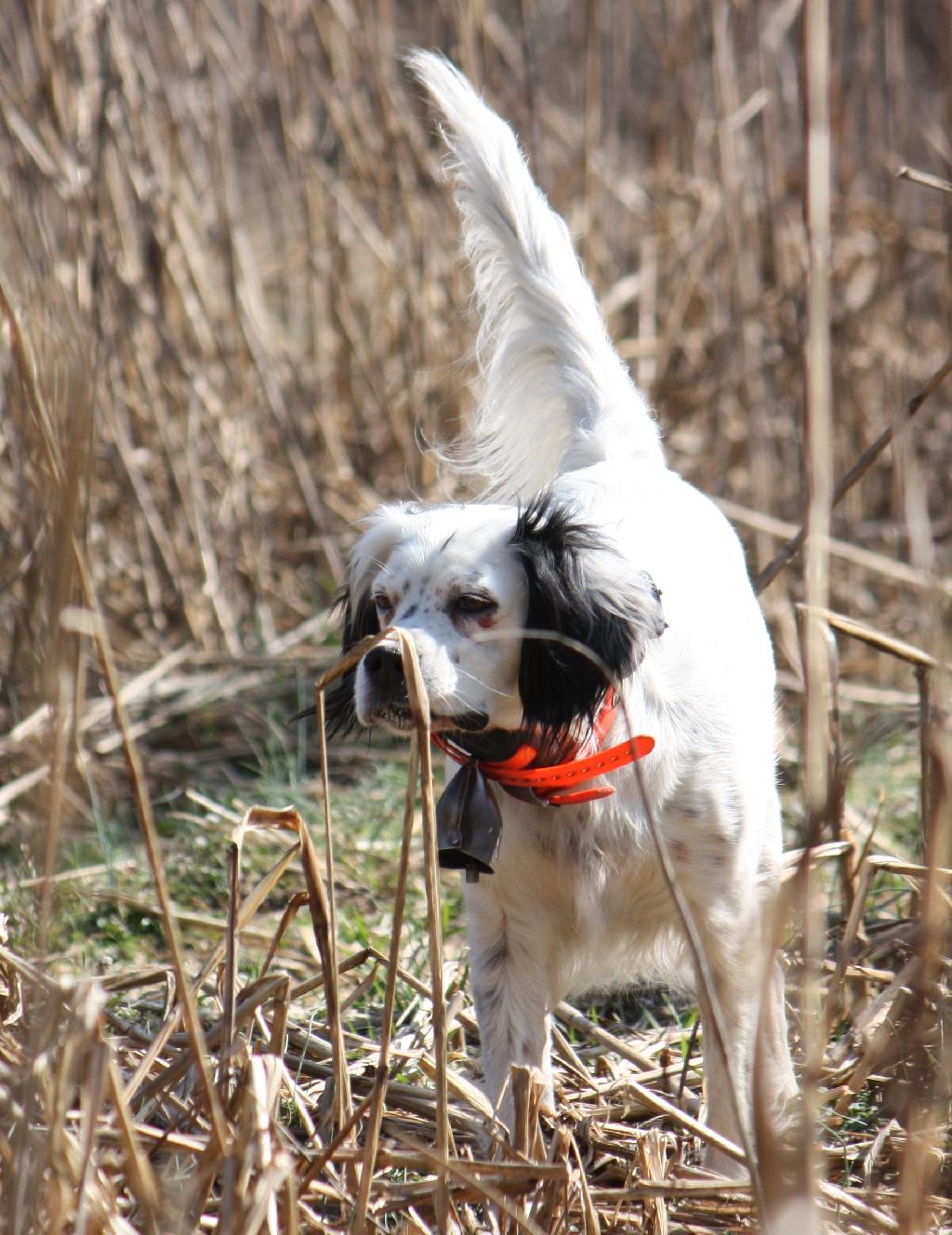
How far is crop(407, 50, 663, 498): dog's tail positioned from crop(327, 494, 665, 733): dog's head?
26.7 inches

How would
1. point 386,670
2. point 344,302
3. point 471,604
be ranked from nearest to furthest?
1. point 386,670
2. point 471,604
3. point 344,302

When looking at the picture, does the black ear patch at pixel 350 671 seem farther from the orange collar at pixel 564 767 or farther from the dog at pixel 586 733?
the orange collar at pixel 564 767

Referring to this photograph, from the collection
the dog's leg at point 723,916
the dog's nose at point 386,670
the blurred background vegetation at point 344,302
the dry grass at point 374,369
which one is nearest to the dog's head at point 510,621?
the dog's nose at point 386,670

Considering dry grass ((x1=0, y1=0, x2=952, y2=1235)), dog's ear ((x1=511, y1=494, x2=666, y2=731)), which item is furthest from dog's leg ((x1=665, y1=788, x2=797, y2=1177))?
dog's ear ((x1=511, y1=494, x2=666, y2=731))

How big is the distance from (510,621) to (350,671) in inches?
16.5

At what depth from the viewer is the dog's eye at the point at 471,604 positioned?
2.25 metres

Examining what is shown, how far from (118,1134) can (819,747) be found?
2.87ft

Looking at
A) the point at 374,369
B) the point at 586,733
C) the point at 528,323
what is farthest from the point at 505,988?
the point at 374,369

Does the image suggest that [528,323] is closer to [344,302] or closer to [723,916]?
[723,916]

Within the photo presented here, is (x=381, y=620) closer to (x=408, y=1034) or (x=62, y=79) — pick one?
(x=408, y=1034)

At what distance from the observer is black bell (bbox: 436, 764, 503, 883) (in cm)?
213

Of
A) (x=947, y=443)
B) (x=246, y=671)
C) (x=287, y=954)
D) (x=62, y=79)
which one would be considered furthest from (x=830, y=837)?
(x=62, y=79)

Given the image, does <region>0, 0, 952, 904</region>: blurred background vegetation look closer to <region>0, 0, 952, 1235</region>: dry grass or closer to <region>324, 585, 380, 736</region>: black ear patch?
<region>0, 0, 952, 1235</region>: dry grass

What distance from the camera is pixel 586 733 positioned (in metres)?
2.23
